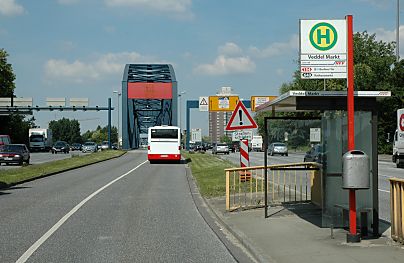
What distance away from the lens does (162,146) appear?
4350 cm

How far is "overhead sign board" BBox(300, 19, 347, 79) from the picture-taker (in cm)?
999

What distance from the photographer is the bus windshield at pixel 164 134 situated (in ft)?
143

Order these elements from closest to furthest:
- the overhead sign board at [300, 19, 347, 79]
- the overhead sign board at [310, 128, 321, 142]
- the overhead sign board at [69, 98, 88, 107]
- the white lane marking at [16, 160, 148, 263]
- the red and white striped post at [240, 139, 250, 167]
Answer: the white lane marking at [16, 160, 148, 263], the overhead sign board at [300, 19, 347, 79], the overhead sign board at [310, 128, 321, 142], the red and white striped post at [240, 139, 250, 167], the overhead sign board at [69, 98, 88, 107]

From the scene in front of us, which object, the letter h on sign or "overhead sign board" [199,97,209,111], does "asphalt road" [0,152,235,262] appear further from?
"overhead sign board" [199,97,209,111]

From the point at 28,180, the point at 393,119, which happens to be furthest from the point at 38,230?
the point at 393,119

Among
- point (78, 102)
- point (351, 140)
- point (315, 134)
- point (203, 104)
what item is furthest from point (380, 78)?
point (351, 140)

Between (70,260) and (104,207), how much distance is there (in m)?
6.75

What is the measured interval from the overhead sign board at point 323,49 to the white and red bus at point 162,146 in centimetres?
3317

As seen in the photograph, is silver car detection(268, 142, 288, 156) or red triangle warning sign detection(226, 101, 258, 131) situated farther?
red triangle warning sign detection(226, 101, 258, 131)

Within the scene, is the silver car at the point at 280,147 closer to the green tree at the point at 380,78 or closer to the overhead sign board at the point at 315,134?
the overhead sign board at the point at 315,134

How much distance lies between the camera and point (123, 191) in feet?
64.6

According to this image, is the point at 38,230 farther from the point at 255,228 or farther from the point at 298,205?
the point at 298,205

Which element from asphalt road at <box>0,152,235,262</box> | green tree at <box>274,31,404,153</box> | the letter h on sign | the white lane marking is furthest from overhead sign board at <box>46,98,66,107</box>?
the letter h on sign

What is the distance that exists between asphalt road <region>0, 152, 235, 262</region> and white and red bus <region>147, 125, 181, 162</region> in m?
23.8
